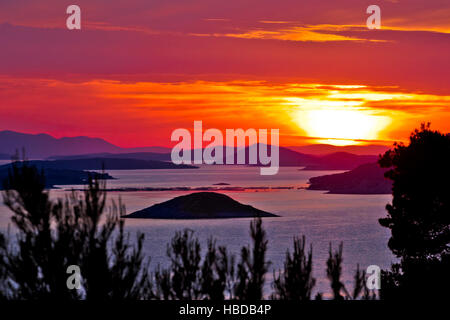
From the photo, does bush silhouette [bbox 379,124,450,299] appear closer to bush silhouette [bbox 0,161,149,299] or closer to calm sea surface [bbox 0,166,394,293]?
bush silhouette [bbox 0,161,149,299]

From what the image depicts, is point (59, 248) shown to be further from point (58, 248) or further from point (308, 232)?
point (308, 232)

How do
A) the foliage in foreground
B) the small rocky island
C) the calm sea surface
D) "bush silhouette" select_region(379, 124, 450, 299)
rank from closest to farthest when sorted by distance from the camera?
the foliage in foreground
"bush silhouette" select_region(379, 124, 450, 299)
the calm sea surface
the small rocky island

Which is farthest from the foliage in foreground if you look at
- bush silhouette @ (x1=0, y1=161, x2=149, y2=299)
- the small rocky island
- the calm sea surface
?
the small rocky island

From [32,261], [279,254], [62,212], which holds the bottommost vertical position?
[279,254]

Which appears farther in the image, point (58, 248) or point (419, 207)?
point (419, 207)

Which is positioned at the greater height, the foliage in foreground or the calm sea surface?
the foliage in foreground

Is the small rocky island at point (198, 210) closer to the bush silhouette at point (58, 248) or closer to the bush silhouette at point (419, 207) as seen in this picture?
the bush silhouette at point (419, 207)

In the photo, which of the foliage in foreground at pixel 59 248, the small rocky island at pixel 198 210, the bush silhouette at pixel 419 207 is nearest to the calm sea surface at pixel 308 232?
the small rocky island at pixel 198 210

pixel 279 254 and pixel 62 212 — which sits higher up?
pixel 62 212

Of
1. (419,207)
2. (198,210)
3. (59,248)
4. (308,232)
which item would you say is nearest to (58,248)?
(59,248)
